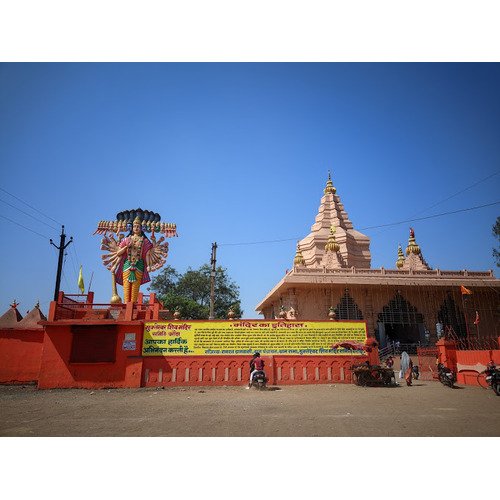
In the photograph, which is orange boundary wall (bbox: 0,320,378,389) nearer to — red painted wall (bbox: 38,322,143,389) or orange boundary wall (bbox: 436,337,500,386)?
red painted wall (bbox: 38,322,143,389)

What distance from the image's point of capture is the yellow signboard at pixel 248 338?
13.8 metres

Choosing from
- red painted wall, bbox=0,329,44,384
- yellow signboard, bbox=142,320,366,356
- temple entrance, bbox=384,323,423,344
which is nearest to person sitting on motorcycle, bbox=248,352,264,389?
yellow signboard, bbox=142,320,366,356

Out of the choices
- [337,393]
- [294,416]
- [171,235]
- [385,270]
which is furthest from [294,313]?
[294,416]

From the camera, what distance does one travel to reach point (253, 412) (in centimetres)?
842

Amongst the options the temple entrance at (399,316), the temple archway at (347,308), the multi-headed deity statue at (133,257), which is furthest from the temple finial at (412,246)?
the multi-headed deity statue at (133,257)

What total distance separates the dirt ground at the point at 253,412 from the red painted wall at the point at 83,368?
20.1 inches

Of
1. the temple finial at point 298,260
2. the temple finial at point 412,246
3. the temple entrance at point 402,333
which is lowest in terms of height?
the temple entrance at point 402,333

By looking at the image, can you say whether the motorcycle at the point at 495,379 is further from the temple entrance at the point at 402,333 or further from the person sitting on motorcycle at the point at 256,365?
the temple entrance at the point at 402,333

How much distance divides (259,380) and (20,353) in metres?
10.6

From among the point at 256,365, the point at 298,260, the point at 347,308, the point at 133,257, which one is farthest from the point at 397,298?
the point at 133,257

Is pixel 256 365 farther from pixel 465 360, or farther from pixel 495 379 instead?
pixel 465 360

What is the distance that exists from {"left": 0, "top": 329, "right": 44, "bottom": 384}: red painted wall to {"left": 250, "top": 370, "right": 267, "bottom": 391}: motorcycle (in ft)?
31.2

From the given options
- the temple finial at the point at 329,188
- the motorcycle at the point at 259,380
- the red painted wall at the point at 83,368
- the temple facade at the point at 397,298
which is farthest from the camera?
the temple finial at the point at 329,188

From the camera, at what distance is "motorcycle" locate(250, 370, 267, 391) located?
41.5ft
